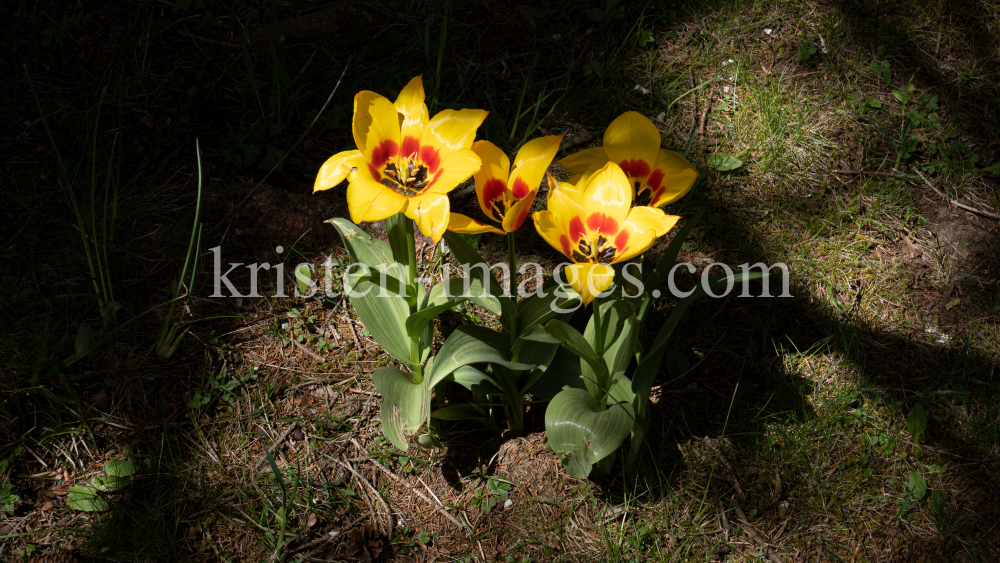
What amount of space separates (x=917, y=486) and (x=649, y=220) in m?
1.36

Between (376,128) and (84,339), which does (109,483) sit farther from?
(376,128)

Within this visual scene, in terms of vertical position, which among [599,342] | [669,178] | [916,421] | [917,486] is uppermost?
[669,178]

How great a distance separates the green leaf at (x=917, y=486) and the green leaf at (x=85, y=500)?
241cm

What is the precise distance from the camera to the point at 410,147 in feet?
5.41

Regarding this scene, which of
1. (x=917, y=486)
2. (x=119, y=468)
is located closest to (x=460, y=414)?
(x=119, y=468)

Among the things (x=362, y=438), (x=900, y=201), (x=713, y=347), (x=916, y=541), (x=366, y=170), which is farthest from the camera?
(x=900, y=201)

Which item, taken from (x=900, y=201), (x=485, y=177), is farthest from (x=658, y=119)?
(x=485, y=177)

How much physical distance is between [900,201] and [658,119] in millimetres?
977

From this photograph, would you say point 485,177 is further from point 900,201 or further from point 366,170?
point 900,201

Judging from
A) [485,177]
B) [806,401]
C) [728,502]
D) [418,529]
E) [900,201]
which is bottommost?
[418,529]

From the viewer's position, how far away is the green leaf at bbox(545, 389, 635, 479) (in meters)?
1.79

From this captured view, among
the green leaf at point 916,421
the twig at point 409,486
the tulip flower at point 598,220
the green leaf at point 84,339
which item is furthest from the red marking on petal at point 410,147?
the green leaf at point 916,421

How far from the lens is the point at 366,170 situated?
157cm

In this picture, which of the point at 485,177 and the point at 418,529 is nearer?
the point at 485,177
